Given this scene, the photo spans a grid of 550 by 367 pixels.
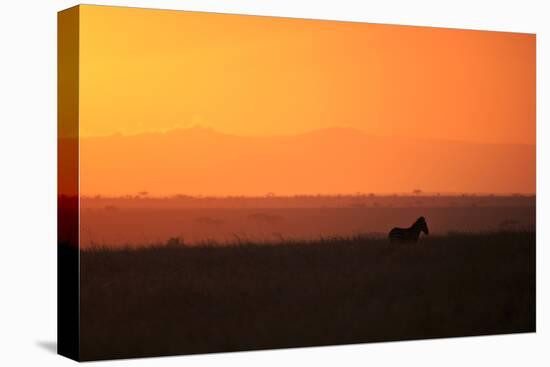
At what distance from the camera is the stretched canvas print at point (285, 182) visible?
10.4 meters

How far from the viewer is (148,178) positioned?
10.5 metres

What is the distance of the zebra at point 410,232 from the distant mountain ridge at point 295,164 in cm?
32

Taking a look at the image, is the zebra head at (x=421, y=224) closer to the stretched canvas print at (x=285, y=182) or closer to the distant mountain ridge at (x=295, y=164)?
the stretched canvas print at (x=285, y=182)

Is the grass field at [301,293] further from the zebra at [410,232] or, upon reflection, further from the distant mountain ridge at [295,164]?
the distant mountain ridge at [295,164]

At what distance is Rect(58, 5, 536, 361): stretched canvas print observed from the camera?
34.0ft

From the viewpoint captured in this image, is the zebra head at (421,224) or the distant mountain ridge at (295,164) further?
the zebra head at (421,224)

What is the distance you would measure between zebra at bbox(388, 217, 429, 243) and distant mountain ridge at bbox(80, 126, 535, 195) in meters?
0.32

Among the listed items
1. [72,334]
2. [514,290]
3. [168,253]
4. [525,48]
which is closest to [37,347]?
[72,334]

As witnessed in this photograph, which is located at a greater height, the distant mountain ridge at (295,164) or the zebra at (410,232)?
the distant mountain ridge at (295,164)

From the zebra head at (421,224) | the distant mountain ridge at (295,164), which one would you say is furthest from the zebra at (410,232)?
the distant mountain ridge at (295,164)

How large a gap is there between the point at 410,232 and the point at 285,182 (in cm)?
128

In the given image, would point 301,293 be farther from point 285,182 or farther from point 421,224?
point 421,224

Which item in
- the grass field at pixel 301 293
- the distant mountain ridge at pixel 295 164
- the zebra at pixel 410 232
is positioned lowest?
the grass field at pixel 301 293

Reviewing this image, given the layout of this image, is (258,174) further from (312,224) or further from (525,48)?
(525,48)
